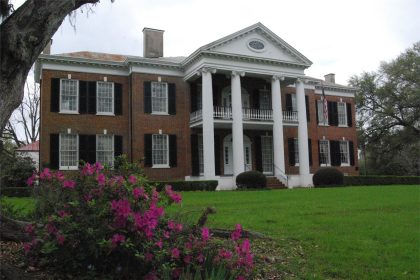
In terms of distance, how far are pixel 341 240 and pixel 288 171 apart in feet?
78.3

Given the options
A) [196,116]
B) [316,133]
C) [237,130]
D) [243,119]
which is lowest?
[237,130]

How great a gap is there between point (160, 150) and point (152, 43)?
24.5ft

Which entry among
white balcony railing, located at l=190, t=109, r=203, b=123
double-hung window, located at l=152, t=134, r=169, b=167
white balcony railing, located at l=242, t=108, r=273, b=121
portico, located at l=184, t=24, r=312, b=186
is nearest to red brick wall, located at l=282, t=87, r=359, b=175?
portico, located at l=184, t=24, r=312, b=186

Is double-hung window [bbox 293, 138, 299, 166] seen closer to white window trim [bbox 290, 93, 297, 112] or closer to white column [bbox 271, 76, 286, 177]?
white window trim [bbox 290, 93, 297, 112]

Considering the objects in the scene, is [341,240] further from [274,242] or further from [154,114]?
[154,114]

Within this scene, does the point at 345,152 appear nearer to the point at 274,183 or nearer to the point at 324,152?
the point at 324,152

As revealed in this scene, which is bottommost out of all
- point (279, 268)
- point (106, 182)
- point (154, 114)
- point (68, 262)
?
point (279, 268)

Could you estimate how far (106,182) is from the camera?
4023mm

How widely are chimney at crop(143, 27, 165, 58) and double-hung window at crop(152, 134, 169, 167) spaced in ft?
18.9

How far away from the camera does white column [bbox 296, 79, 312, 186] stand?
92.3 ft

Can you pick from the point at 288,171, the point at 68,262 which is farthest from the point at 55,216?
the point at 288,171

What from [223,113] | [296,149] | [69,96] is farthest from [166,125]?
[296,149]

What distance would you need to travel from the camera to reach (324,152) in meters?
33.5

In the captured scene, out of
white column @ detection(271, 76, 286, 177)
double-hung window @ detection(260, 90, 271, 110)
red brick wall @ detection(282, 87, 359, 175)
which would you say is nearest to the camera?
white column @ detection(271, 76, 286, 177)
